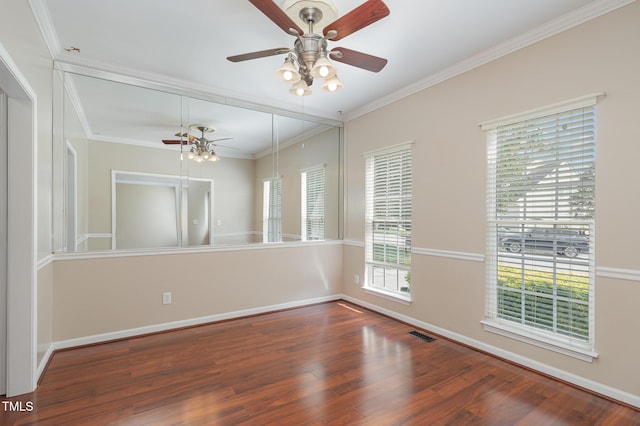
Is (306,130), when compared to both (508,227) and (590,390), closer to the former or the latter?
(508,227)

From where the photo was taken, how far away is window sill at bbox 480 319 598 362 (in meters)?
2.36

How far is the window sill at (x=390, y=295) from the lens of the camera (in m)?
3.84

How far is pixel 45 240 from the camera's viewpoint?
8.67 ft

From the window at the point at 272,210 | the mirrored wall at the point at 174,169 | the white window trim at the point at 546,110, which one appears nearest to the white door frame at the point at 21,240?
the mirrored wall at the point at 174,169

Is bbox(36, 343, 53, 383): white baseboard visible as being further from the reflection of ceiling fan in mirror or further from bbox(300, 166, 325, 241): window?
bbox(300, 166, 325, 241): window

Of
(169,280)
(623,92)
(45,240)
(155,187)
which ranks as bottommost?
(169,280)

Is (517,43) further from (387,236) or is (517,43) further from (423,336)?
(423,336)

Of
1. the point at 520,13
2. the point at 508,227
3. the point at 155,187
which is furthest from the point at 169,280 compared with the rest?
the point at 520,13

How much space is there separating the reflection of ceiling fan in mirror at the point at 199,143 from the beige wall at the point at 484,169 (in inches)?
78.4

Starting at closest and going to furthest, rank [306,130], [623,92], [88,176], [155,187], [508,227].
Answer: [623,92] → [508,227] → [88,176] → [155,187] → [306,130]

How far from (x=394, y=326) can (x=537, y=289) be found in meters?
1.57

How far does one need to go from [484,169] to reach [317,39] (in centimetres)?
195

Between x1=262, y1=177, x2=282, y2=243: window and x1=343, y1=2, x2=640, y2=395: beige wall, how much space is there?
1.09 metres

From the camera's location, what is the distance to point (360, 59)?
238 centimetres
